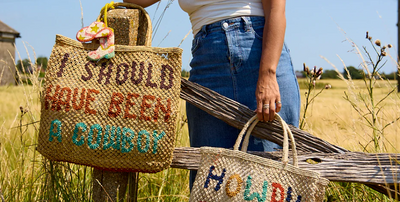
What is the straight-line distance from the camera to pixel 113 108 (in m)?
1.29

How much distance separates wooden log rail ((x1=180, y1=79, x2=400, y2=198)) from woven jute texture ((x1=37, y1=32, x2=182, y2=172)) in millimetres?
214

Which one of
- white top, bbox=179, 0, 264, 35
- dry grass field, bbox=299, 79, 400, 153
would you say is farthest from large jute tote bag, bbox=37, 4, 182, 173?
dry grass field, bbox=299, 79, 400, 153

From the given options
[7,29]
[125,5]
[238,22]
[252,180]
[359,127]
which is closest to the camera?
[252,180]

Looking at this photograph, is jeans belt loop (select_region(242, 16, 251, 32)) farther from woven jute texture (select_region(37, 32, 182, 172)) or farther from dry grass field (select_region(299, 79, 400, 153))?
dry grass field (select_region(299, 79, 400, 153))

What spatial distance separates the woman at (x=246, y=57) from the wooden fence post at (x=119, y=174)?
0.25 metres

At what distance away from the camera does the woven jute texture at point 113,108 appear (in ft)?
4.22

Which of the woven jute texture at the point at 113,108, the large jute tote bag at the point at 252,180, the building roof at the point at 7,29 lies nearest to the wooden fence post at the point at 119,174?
the woven jute texture at the point at 113,108

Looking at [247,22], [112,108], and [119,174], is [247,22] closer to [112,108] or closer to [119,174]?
[112,108]

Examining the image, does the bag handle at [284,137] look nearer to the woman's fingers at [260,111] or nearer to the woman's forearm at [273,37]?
the woman's fingers at [260,111]

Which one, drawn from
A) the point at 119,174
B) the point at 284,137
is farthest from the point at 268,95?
the point at 119,174

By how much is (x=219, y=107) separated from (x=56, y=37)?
70 centimetres

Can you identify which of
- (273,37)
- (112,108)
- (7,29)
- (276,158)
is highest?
(7,29)

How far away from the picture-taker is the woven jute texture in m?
1.29

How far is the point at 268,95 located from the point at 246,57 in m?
0.20
